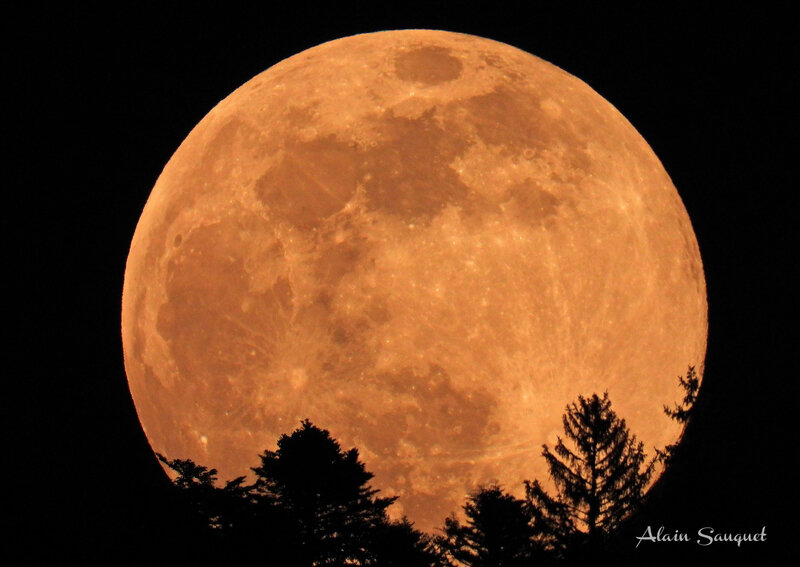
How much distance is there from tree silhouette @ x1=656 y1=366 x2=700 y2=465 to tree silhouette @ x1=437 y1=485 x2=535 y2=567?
2.67m

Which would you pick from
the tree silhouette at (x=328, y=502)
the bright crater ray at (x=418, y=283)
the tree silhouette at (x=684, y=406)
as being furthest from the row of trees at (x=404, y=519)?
the tree silhouette at (x=684, y=406)

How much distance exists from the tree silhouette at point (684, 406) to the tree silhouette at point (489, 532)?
105 inches

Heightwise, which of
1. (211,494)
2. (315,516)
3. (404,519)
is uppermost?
(211,494)

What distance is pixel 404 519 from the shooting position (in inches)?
328

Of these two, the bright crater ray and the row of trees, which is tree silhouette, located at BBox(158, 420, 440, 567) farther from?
the bright crater ray

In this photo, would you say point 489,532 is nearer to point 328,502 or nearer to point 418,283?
point 328,502

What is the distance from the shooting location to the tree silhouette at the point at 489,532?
8.32 m

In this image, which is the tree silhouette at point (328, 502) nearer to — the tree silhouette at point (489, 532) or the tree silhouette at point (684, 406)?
the tree silhouette at point (489, 532)

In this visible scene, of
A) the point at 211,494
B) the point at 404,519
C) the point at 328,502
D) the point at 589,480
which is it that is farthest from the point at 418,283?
the point at 211,494

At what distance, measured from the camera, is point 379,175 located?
332 inches

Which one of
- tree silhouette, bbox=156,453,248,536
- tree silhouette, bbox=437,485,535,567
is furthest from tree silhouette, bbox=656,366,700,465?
tree silhouette, bbox=156,453,248,536

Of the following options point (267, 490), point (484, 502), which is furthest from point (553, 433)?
point (267, 490)

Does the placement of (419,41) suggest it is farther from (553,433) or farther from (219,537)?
(219,537)

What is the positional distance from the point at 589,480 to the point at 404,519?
2.85 metres
